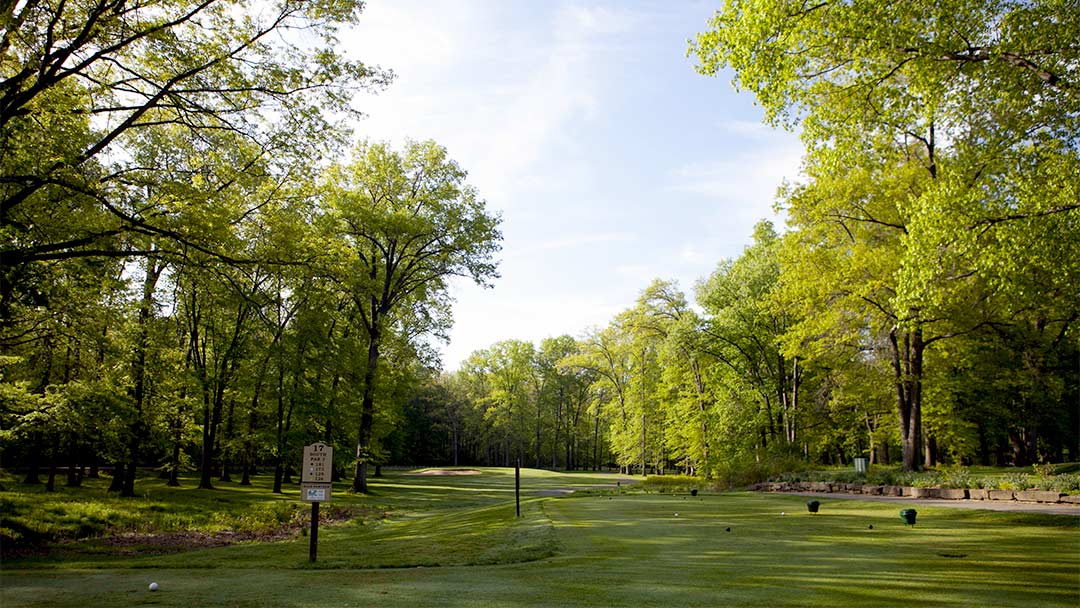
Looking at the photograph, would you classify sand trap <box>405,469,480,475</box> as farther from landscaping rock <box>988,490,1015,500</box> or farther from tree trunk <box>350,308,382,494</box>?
landscaping rock <box>988,490,1015,500</box>

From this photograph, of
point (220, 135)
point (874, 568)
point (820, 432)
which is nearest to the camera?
point (874, 568)

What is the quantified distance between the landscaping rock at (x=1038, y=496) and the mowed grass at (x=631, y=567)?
2.39m

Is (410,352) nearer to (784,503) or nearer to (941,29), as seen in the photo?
(784,503)

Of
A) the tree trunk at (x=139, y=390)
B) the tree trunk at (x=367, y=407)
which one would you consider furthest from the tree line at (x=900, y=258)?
the tree trunk at (x=139, y=390)

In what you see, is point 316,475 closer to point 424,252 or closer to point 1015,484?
point 1015,484

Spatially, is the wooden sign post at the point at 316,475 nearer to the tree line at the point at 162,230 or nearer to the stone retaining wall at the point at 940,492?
the tree line at the point at 162,230

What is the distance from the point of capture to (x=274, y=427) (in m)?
28.7

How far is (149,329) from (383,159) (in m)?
15.4

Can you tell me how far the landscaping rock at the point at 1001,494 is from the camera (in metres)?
14.7

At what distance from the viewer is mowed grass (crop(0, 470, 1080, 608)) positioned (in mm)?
6293

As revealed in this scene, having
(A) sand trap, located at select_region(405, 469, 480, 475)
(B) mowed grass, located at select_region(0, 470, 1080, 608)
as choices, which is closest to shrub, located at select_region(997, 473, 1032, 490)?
(B) mowed grass, located at select_region(0, 470, 1080, 608)

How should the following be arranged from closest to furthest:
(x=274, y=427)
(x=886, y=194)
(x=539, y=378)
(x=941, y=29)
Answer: (x=941, y=29) < (x=886, y=194) < (x=274, y=427) < (x=539, y=378)

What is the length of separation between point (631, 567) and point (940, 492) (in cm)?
1284

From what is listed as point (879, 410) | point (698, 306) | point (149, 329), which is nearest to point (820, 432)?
point (879, 410)
